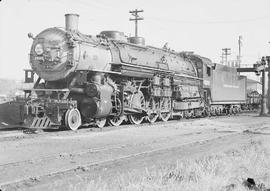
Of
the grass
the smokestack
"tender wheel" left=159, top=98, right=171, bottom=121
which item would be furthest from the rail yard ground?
"tender wheel" left=159, top=98, right=171, bottom=121

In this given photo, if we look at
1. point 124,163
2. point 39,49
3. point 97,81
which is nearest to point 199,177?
point 124,163

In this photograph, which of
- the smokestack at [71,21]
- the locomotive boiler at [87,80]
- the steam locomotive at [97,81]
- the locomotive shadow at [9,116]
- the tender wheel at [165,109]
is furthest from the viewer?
the tender wheel at [165,109]

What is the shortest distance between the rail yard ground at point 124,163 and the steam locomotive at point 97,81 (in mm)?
1530

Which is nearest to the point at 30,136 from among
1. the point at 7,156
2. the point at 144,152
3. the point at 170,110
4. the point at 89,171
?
the point at 7,156

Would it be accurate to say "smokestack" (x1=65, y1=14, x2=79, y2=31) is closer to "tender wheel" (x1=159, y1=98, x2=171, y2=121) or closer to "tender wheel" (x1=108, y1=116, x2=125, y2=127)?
"tender wheel" (x1=108, y1=116, x2=125, y2=127)

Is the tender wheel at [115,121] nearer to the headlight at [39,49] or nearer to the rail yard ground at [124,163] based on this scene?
the rail yard ground at [124,163]

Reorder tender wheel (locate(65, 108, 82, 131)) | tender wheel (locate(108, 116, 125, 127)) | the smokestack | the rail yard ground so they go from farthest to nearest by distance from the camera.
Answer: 1. tender wheel (locate(108, 116, 125, 127))
2. the smokestack
3. tender wheel (locate(65, 108, 82, 131))
4. the rail yard ground

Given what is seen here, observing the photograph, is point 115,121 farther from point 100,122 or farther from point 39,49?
point 39,49

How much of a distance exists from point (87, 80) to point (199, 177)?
9.50 metres

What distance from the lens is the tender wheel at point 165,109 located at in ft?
64.7

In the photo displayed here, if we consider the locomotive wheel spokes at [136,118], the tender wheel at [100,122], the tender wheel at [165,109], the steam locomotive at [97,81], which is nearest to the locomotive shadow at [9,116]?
the steam locomotive at [97,81]

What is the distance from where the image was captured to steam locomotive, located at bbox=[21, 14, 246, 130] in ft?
45.6

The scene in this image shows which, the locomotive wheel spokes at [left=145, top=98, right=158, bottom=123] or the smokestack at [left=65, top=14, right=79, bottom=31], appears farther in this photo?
the locomotive wheel spokes at [left=145, top=98, right=158, bottom=123]

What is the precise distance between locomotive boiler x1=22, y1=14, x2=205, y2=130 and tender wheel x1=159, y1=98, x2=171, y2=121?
33.0 inches
